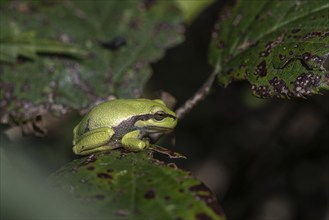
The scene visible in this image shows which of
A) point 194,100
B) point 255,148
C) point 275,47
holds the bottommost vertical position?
point 255,148

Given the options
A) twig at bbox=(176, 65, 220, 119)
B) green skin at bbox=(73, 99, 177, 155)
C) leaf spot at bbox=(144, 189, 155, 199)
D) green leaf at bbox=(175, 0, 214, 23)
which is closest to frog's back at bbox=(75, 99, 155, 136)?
green skin at bbox=(73, 99, 177, 155)

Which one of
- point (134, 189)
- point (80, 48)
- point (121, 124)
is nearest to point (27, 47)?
point (80, 48)

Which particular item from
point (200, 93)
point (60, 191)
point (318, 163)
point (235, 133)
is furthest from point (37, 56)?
point (318, 163)

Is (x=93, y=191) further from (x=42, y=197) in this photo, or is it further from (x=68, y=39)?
(x=68, y=39)

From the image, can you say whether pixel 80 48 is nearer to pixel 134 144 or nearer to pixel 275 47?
pixel 134 144

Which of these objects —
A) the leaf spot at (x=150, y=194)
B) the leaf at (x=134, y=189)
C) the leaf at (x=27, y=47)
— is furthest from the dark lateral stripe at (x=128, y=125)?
the leaf at (x=27, y=47)

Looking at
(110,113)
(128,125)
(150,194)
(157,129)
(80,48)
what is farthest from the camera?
(80,48)

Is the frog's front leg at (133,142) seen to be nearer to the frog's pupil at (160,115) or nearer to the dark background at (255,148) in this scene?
the frog's pupil at (160,115)
